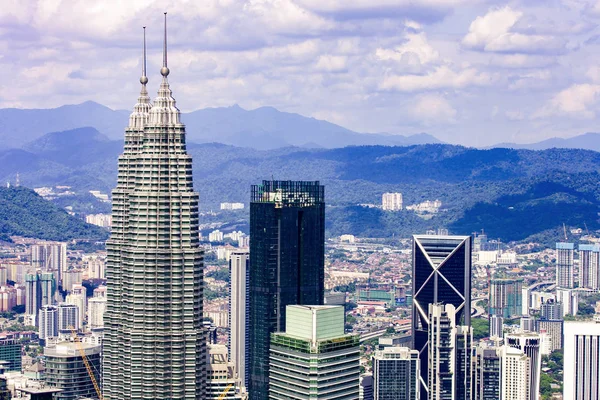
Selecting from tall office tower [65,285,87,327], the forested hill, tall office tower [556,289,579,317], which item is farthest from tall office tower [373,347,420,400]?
the forested hill

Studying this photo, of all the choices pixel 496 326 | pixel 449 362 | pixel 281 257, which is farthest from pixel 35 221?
pixel 281 257

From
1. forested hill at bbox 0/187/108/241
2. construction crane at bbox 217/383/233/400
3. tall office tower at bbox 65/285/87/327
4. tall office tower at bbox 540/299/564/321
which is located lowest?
tall office tower at bbox 540/299/564/321

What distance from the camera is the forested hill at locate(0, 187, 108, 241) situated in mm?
115750

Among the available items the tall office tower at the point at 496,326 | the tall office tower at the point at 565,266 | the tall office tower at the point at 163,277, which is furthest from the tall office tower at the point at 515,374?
the tall office tower at the point at 565,266

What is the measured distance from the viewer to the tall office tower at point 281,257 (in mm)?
38969

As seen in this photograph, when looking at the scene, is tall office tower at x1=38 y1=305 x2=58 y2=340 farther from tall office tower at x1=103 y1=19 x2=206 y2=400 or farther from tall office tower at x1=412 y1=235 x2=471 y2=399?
tall office tower at x1=103 y1=19 x2=206 y2=400

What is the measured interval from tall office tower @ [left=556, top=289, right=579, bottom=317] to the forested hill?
45010 mm

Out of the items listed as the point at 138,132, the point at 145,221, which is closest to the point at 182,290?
the point at 145,221

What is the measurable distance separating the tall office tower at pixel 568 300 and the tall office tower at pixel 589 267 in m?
8.37

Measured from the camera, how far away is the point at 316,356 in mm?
29031

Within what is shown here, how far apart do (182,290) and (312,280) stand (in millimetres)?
8655

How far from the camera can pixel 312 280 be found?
3975 centimetres

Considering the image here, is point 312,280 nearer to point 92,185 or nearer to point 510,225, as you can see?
point 510,225

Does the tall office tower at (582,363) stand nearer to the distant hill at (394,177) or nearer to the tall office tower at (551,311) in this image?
the tall office tower at (551,311)
